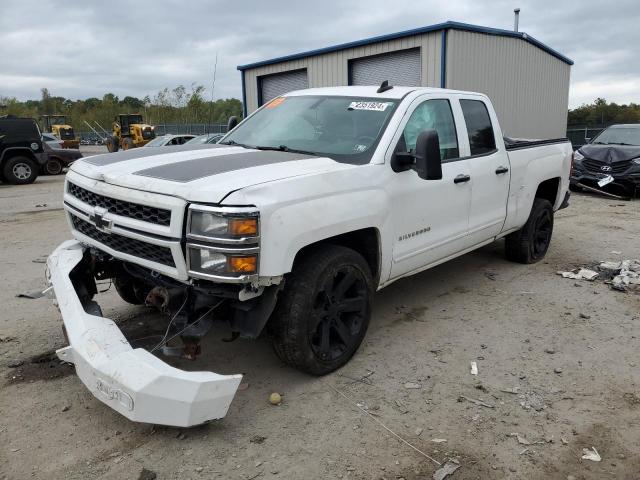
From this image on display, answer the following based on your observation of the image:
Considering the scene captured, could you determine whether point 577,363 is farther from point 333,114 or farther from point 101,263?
point 101,263

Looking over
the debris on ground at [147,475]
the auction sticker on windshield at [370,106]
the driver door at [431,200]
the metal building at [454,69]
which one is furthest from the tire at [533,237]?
the metal building at [454,69]

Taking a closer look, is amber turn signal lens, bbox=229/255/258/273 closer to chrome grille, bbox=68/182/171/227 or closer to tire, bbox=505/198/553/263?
chrome grille, bbox=68/182/171/227

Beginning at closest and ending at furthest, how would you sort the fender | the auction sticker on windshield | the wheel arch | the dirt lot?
the dirt lot, the fender, the wheel arch, the auction sticker on windshield

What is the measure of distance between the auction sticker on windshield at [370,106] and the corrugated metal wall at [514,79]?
10781mm

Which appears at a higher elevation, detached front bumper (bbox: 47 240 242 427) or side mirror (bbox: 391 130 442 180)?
side mirror (bbox: 391 130 442 180)

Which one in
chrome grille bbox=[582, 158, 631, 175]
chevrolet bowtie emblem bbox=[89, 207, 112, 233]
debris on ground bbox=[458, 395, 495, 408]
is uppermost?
chevrolet bowtie emblem bbox=[89, 207, 112, 233]

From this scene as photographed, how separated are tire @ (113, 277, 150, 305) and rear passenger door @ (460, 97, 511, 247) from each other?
2.83 m

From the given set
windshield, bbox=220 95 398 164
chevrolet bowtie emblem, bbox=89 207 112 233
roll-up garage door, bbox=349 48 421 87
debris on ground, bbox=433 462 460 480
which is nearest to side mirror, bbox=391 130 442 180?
windshield, bbox=220 95 398 164

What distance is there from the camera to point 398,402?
10.8 ft

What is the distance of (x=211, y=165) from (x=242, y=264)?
825 mm

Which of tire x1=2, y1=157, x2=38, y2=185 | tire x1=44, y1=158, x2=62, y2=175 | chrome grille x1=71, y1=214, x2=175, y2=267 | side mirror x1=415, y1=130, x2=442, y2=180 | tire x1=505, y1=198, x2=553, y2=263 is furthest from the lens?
tire x1=44, y1=158, x2=62, y2=175

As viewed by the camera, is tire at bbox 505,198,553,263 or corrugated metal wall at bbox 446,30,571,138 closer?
tire at bbox 505,198,553,263

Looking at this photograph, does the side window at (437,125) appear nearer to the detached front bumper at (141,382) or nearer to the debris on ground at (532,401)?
the debris on ground at (532,401)

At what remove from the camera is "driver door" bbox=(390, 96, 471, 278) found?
154 inches
